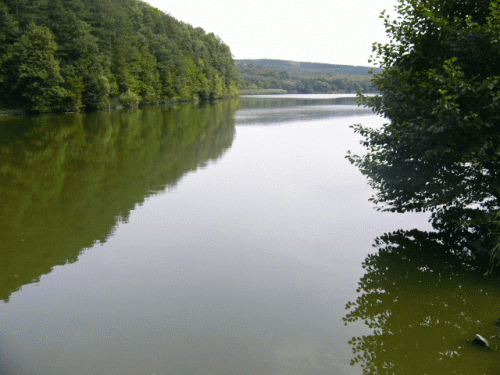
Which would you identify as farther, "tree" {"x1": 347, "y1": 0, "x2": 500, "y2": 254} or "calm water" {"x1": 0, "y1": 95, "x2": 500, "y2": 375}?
"tree" {"x1": 347, "y1": 0, "x2": 500, "y2": 254}

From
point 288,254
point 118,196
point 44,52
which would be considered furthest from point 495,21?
point 44,52

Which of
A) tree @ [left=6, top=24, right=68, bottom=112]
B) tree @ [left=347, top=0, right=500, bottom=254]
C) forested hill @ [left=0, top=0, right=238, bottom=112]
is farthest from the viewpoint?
forested hill @ [left=0, top=0, right=238, bottom=112]

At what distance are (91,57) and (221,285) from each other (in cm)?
4754

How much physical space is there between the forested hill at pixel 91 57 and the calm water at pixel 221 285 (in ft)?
105

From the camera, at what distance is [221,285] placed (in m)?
6.80

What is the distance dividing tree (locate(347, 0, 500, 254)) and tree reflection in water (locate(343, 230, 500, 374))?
32.3 inches

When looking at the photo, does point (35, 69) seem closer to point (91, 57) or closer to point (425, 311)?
point (91, 57)

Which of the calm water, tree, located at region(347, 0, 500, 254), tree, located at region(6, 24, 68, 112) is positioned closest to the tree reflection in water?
the calm water

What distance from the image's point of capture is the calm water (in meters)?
5.03

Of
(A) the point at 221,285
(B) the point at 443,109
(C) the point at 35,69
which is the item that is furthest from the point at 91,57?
(B) the point at 443,109

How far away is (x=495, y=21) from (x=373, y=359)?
5.21m

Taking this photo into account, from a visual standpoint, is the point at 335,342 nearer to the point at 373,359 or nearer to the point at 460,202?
the point at 373,359

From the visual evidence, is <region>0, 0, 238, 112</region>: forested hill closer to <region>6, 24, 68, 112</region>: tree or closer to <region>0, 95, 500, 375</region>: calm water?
<region>6, 24, 68, 112</region>: tree

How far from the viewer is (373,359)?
198 inches
